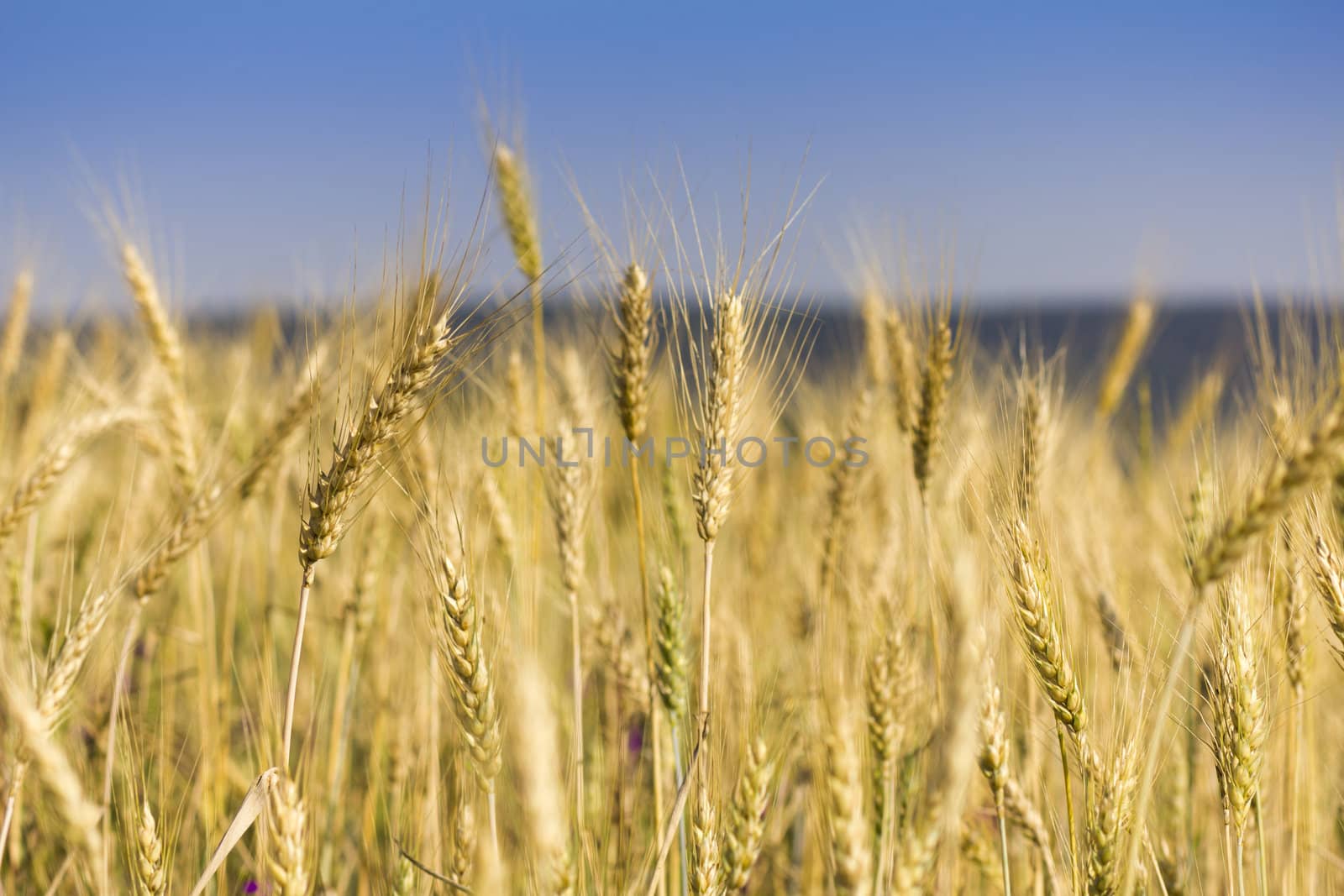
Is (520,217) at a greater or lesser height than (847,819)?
greater

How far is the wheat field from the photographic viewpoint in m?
A: 1.28

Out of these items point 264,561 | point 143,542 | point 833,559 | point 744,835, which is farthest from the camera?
point 264,561

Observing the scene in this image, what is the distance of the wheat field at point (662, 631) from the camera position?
4.19 ft

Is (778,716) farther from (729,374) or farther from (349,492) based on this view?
(349,492)

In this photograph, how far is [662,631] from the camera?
163 cm

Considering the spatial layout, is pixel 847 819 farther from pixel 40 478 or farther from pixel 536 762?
pixel 40 478

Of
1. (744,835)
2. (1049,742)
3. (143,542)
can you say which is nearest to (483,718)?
(744,835)

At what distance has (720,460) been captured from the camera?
1453 mm

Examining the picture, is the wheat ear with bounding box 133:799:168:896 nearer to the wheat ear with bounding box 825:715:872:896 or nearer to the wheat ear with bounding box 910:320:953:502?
the wheat ear with bounding box 825:715:872:896

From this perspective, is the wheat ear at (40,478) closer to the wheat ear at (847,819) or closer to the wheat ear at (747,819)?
the wheat ear at (747,819)

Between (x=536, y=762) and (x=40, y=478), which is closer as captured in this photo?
(x=536, y=762)

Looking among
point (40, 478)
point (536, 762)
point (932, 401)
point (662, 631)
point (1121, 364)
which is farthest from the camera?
point (1121, 364)

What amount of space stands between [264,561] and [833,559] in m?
2.28

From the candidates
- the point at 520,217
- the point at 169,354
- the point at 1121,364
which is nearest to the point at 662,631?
the point at 520,217
